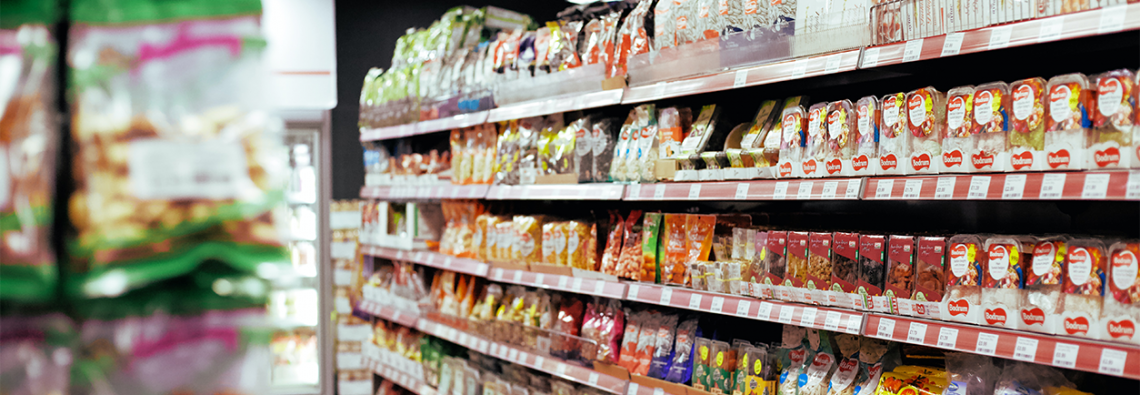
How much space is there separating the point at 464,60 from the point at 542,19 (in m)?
2.29

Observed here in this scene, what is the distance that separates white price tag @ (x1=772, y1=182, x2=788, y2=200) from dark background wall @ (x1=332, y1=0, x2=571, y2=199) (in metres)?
3.88

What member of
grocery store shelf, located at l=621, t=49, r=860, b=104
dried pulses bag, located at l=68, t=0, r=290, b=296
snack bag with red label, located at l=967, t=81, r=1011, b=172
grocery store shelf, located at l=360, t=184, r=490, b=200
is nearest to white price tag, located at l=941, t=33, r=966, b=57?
snack bag with red label, located at l=967, t=81, r=1011, b=172

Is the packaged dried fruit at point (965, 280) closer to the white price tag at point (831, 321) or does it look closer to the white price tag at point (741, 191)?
the white price tag at point (831, 321)

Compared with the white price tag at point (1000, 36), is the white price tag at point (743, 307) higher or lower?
lower

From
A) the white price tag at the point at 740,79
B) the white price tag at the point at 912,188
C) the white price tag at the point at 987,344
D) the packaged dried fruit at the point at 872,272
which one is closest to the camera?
the white price tag at the point at 987,344

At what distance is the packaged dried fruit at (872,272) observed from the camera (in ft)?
6.64

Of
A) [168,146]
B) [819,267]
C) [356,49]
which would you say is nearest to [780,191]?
[819,267]

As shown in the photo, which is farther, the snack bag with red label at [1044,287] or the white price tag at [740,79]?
the white price tag at [740,79]

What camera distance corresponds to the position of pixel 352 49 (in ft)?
18.1

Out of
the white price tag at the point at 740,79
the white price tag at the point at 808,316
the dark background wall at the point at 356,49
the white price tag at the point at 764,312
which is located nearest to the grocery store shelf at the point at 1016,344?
the white price tag at the point at 808,316

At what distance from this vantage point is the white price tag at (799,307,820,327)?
6.97 ft

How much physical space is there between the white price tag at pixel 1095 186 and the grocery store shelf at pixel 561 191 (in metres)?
1.44

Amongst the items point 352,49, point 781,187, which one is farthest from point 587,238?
point 352,49

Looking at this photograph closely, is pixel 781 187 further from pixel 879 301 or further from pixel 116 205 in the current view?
pixel 116 205
